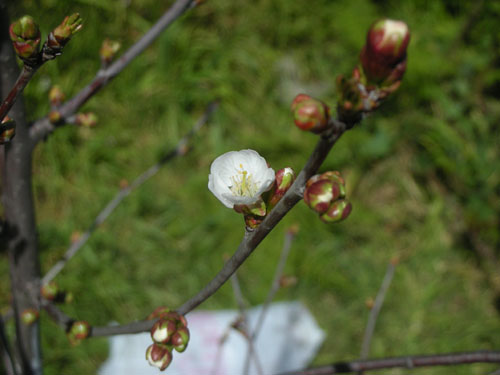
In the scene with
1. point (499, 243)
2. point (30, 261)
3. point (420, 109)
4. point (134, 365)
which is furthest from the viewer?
point (420, 109)

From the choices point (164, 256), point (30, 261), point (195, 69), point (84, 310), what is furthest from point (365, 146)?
point (30, 261)

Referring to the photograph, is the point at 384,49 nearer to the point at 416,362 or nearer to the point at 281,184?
the point at 281,184

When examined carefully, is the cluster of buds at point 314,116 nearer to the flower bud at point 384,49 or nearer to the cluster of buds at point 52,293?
the flower bud at point 384,49

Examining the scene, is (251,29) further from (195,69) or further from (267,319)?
(267,319)

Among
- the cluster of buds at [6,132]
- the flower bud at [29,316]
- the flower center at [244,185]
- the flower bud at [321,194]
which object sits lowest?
the flower bud at [321,194]

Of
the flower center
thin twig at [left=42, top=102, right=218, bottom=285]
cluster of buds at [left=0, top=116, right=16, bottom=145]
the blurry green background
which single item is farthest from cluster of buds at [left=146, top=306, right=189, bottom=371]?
the blurry green background

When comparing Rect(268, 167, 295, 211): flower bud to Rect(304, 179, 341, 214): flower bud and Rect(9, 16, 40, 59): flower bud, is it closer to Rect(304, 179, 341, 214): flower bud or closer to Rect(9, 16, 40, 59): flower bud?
Rect(304, 179, 341, 214): flower bud

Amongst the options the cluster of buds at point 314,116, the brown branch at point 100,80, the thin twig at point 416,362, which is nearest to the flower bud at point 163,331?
the thin twig at point 416,362
